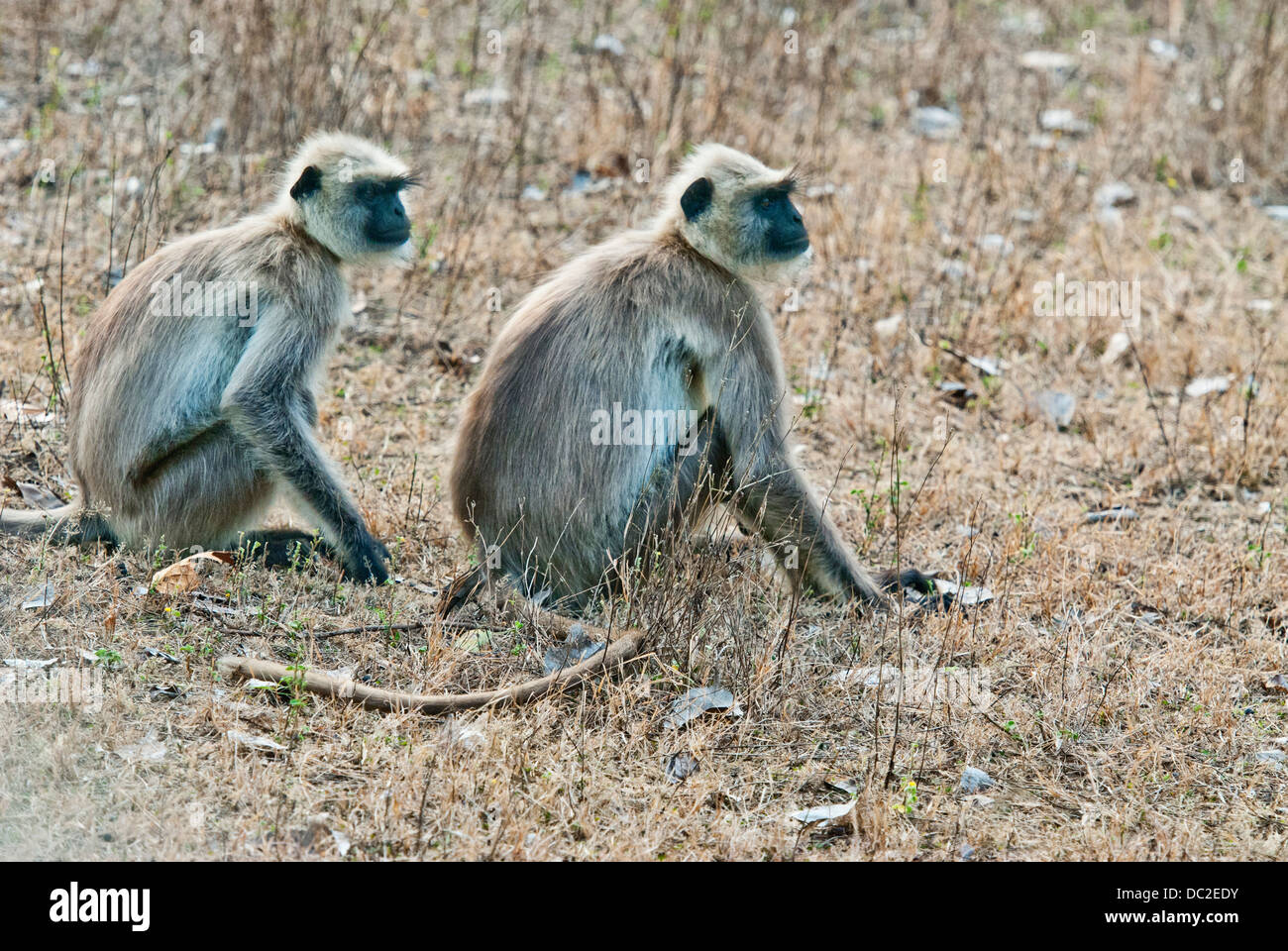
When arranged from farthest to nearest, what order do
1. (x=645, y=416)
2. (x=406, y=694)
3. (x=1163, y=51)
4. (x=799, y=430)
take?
(x=1163, y=51), (x=799, y=430), (x=645, y=416), (x=406, y=694)

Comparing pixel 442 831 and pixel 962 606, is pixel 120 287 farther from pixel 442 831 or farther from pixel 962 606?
pixel 962 606

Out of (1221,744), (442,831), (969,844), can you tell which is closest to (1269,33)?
(1221,744)

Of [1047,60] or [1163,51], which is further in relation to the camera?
[1163,51]

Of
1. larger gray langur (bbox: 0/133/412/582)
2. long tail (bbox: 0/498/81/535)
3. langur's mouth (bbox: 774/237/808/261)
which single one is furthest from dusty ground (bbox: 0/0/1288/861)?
langur's mouth (bbox: 774/237/808/261)

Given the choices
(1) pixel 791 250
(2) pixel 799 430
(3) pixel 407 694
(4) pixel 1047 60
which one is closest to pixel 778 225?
(1) pixel 791 250

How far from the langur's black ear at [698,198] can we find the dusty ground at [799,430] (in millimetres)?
1049

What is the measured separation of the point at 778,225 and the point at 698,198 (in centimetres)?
31

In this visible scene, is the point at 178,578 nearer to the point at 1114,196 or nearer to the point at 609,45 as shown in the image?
the point at 609,45

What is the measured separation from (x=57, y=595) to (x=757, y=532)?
2354mm

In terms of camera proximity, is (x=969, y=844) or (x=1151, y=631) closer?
(x=969, y=844)

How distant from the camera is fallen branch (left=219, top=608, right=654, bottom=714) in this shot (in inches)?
156

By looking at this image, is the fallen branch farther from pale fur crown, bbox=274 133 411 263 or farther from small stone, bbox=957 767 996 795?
pale fur crown, bbox=274 133 411 263

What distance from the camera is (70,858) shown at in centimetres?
329

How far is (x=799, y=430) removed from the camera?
21.3ft
